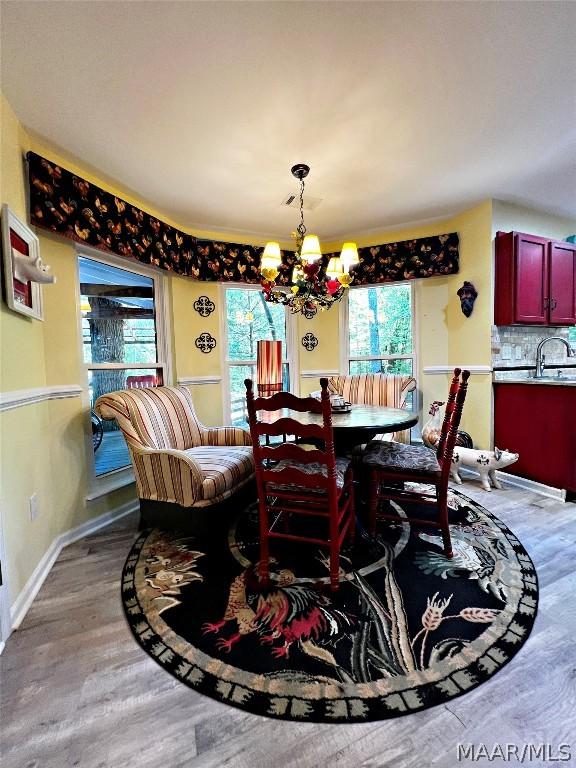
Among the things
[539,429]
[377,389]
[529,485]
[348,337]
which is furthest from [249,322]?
[529,485]

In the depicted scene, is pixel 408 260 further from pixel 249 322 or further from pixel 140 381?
pixel 140 381

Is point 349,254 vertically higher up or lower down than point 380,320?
higher up

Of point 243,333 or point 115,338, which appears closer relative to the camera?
point 115,338

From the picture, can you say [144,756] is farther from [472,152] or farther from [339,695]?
[472,152]

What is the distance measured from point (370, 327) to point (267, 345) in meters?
1.35

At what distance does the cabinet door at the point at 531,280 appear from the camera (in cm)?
309

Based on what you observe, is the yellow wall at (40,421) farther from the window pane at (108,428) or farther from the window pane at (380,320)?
the window pane at (380,320)

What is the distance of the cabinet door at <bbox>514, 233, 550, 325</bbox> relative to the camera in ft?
10.1

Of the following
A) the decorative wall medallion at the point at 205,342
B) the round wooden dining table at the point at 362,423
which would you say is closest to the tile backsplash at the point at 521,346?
the round wooden dining table at the point at 362,423

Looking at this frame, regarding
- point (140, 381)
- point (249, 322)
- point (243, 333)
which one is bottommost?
point (140, 381)

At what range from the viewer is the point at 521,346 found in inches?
132

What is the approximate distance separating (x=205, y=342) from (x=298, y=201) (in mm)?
1619

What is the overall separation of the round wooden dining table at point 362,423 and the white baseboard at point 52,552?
1617 millimetres

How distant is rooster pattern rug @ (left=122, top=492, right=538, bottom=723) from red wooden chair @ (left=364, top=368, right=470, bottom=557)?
23 centimetres
